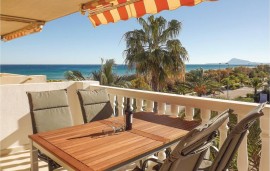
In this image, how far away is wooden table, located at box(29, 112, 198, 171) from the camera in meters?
1.54

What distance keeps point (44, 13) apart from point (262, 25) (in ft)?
163

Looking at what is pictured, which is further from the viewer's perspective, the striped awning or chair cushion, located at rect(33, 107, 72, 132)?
the striped awning

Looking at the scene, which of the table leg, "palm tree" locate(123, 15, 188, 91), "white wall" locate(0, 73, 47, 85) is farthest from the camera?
"palm tree" locate(123, 15, 188, 91)

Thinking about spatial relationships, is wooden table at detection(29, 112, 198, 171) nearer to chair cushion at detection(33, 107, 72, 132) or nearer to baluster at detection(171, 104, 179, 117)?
baluster at detection(171, 104, 179, 117)

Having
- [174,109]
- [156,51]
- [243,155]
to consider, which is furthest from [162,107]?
[156,51]

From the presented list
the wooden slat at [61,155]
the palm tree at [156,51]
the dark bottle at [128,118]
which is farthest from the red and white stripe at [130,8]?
the palm tree at [156,51]

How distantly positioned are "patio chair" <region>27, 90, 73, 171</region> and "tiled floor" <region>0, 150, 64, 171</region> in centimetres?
97

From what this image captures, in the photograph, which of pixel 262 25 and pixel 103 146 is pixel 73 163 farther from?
pixel 262 25

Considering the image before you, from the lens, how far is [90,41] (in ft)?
173

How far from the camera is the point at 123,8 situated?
3.48m

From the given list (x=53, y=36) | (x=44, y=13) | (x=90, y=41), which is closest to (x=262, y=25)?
(x=90, y=41)

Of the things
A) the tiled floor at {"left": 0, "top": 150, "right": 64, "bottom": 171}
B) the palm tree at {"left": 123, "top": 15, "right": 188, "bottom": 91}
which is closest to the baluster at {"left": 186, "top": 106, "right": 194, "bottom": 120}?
the tiled floor at {"left": 0, "top": 150, "right": 64, "bottom": 171}

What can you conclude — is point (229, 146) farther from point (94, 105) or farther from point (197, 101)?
point (94, 105)

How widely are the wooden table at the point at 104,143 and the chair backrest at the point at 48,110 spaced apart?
23.9 inches
